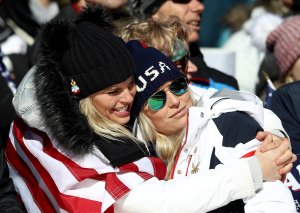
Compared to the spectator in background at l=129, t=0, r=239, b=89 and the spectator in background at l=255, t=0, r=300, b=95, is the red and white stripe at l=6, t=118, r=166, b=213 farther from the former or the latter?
the spectator in background at l=255, t=0, r=300, b=95

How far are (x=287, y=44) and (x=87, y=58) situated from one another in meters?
1.70

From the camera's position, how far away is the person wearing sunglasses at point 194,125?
2.60 m

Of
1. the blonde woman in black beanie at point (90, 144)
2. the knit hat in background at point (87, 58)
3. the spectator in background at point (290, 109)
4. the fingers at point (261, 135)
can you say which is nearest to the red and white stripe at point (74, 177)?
the blonde woman in black beanie at point (90, 144)

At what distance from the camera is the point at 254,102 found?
9.25ft

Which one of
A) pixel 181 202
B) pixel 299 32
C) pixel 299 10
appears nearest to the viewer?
pixel 181 202

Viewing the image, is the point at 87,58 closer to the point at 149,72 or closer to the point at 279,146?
the point at 149,72

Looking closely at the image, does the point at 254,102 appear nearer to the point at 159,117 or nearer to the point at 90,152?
the point at 159,117

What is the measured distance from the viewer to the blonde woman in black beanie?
253 centimetres

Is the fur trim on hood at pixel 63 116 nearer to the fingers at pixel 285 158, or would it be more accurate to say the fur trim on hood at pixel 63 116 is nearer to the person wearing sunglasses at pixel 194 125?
the person wearing sunglasses at pixel 194 125

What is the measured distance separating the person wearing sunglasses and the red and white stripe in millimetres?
177

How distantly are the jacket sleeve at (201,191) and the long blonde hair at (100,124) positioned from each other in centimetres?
30

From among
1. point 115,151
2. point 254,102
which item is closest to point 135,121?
point 115,151

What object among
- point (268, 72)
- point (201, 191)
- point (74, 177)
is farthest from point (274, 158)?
point (268, 72)

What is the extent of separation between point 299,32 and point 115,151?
182 cm
